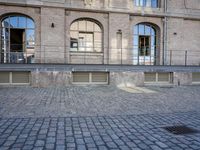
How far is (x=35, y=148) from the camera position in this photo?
3955 mm

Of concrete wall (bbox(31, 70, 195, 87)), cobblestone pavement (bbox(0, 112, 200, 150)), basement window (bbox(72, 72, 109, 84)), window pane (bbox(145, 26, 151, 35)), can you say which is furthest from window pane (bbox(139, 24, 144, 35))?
cobblestone pavement (bbox(0, 112, 200, 150))

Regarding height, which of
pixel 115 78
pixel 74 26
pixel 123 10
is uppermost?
pixel 123 10

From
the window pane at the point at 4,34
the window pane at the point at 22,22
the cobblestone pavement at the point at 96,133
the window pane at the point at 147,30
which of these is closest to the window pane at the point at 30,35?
the window pane at the point at 22,22

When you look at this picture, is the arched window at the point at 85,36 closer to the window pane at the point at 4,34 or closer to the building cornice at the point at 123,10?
the building cornice at the point at 123,10

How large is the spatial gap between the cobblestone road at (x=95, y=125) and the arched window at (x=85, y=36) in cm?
929

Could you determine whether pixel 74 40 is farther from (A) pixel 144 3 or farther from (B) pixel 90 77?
(A) pixel 144 3

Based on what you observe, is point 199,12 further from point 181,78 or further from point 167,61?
point 181,78

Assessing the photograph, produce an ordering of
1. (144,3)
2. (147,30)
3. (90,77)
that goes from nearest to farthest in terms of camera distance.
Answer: (90,77)
(144,3)
(147,30)

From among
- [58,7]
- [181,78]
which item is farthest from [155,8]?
[58,7]

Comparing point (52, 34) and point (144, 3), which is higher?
point (144, 3)

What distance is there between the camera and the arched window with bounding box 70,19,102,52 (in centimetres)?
1668

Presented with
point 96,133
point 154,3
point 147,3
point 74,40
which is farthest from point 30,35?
point 96,133

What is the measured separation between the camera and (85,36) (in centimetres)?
1714

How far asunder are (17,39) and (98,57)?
638 centimetres
